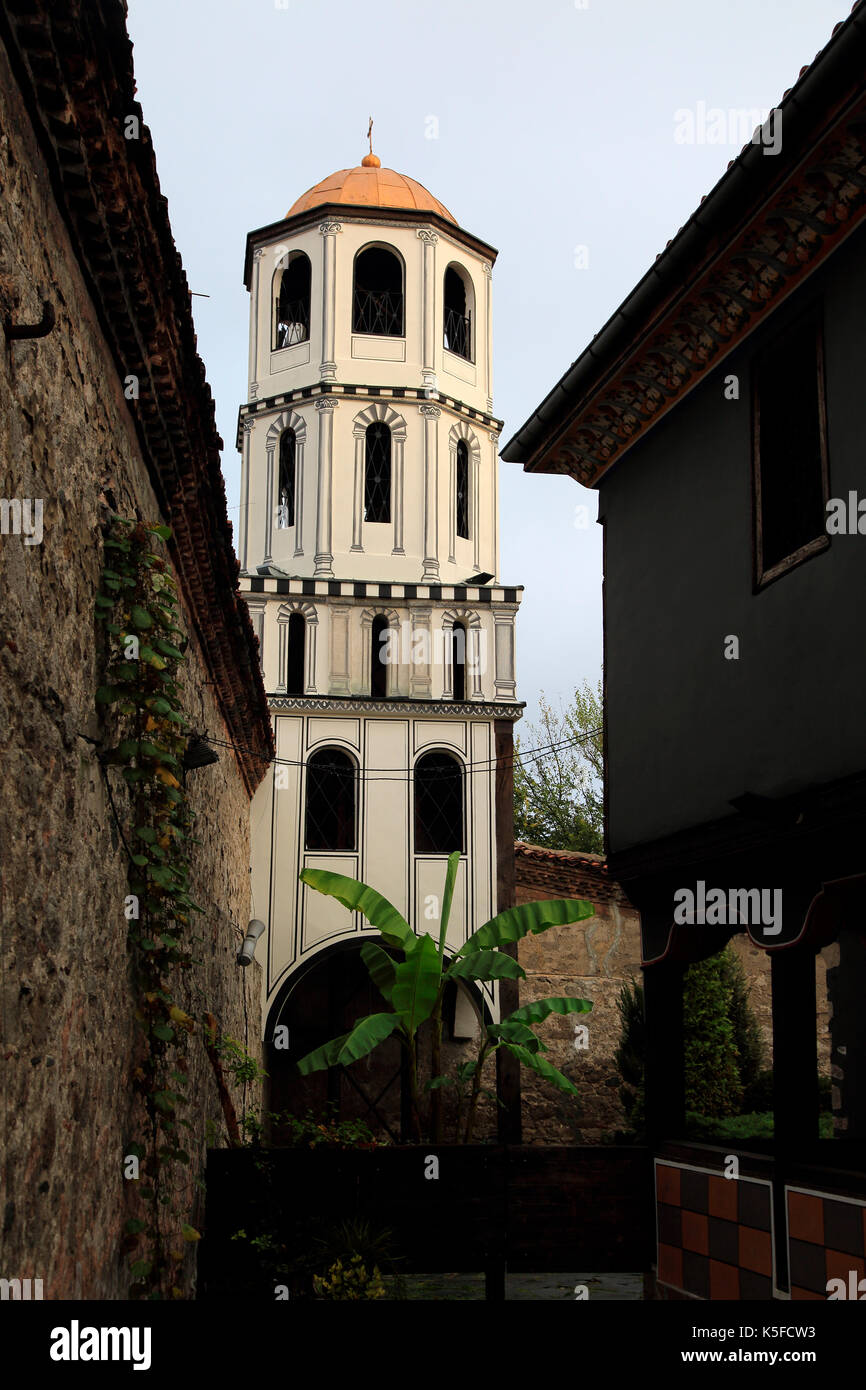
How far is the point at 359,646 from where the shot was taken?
20.6 meters

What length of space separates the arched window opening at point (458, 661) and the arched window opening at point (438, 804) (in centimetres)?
101

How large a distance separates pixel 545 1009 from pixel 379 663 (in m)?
7.22

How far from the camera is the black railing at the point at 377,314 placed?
2236 cm

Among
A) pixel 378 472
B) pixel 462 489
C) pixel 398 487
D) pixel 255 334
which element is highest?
pixel 255 334

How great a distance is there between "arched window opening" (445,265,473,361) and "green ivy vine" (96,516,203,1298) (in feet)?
58.4

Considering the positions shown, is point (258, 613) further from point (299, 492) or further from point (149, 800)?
point (149, 800)

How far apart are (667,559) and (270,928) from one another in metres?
12.0

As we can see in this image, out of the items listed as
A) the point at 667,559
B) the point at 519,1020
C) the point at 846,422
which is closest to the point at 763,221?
the point at 846,422

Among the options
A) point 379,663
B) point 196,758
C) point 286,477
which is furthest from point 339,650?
point 196,758

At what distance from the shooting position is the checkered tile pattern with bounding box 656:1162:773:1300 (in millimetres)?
7113

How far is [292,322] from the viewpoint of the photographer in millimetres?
23125

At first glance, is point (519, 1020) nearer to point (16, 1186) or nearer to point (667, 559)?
point (667, 559)

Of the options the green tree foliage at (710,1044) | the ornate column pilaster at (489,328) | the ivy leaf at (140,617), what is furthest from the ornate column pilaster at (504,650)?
the ivy leaf at (140,617)

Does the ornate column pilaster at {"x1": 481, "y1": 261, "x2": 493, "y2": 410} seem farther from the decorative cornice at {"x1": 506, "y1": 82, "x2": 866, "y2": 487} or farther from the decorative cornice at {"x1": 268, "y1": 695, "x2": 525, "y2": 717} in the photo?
the decorative cornice at {"x1": 506, "y1": 82, "x2": 866, "y2": 487}
